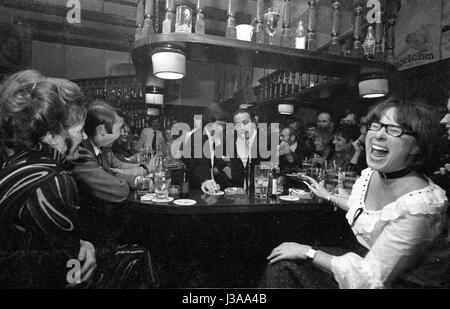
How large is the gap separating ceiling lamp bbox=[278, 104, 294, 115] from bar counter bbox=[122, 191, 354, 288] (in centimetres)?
90

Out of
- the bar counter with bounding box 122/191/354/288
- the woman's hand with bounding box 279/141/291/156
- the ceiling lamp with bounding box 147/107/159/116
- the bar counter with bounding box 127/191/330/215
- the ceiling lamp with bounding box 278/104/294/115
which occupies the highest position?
the ceiling lamp with bounding box 278/104/294/115

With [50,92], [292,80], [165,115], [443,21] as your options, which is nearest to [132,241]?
[165,115]

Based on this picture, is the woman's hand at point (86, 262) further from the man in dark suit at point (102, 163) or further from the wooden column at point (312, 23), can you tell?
the wooden column at point (312, 23)

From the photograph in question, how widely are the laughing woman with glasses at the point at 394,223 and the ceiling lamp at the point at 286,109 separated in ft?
3.85

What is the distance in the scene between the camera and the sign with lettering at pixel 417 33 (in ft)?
5.71

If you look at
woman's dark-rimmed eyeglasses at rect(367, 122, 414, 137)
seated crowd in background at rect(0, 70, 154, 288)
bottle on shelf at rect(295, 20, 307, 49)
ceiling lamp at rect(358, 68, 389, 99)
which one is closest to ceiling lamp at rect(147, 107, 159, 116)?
seated crowd in background at rect(0, 70, 154, 288)

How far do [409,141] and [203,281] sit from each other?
4.46ft

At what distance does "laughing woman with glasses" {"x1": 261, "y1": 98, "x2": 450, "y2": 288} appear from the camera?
0.90 m

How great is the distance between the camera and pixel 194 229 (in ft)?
5.46

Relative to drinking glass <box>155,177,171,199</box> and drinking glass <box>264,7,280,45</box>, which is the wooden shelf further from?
drinking glass <box>155,177,171,199</box>

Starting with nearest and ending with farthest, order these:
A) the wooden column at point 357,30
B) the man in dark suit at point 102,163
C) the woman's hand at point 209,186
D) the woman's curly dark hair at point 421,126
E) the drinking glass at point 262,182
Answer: the woman's curly dark hair at point 421,126 < the man in dark suit at point 102,163 < the drinking glass at point 262,182 < the woman's hand at point 209,186 < the wooden column at point 357,30

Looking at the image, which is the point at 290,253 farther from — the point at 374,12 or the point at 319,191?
the point at 374,12

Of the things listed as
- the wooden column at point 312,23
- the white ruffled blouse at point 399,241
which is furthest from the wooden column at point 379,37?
the white ruffled blouse at point 399,241

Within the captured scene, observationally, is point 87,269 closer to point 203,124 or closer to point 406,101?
point 203,124
